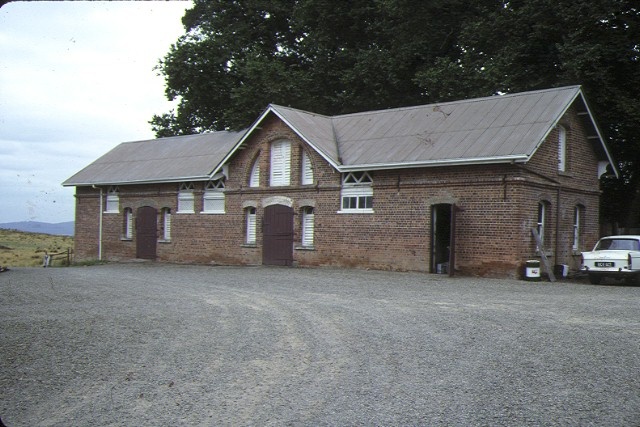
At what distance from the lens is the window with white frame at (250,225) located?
2854 centimetres

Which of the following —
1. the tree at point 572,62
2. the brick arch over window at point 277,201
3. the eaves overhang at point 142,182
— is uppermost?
the tree at point 572,62

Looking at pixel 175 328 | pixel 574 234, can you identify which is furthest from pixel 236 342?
pixel 574 234

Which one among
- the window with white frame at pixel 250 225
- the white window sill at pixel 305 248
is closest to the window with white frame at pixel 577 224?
the white window sill at pixel 305 248

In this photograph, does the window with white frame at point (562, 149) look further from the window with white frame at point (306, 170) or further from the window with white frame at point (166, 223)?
the window with white frame at point (166, 223)

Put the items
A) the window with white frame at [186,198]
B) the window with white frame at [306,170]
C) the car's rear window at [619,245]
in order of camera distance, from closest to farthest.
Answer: the car's rear window at [619,245], the window with white frame at [306,170], the window with white frame at [186,198]

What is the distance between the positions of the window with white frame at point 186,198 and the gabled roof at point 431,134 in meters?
0.57

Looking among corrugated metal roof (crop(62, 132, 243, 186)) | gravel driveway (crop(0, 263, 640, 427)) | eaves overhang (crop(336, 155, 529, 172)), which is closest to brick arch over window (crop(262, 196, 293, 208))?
eaves overhang (crop(336, 155, 529, 172))

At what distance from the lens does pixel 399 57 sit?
113ft

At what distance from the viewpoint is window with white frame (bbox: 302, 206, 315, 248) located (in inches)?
1041

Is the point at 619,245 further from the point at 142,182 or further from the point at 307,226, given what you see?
the point at 142,182

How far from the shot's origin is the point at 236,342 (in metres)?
9.42

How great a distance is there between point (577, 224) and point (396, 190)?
7.38 meters

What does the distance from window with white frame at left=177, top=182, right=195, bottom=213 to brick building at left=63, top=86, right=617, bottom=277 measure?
0.07 m

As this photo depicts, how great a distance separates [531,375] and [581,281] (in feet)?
52.5
